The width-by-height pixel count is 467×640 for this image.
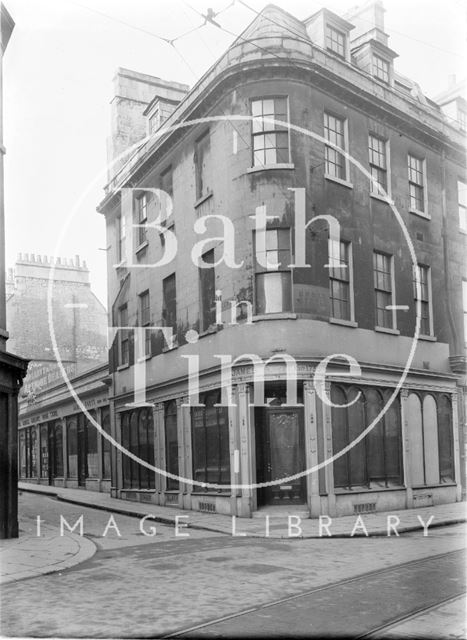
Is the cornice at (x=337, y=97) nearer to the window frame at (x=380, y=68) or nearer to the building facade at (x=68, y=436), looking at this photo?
the window frame at (x=380, y=68)

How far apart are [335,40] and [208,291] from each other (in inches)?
295

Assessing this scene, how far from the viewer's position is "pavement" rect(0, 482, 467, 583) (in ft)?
38.0

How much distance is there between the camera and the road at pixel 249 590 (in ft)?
23.6

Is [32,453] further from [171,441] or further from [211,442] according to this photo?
[211,442]

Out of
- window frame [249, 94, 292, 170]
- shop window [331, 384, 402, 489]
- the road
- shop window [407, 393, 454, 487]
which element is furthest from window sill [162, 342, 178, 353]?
the road

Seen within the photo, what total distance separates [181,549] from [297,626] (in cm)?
624

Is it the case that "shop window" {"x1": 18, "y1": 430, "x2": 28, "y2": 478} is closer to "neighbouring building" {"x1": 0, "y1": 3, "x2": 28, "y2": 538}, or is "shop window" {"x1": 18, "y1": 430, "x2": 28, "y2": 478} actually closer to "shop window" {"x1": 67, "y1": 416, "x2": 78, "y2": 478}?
"shop window" {"x1": 67, "y1": 416, "x2": 78, "y2": 478}

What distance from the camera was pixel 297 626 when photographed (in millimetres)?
7148

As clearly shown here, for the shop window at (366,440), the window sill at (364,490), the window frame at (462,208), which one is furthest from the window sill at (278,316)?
the window frame at (462,208)

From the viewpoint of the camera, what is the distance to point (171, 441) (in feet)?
72.9

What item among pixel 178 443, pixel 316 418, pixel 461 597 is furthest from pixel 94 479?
pixel 461 597

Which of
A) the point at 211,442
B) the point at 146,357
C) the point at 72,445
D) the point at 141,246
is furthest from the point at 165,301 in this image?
the point at 72,445

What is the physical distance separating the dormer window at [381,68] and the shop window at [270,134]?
4085 millimetres

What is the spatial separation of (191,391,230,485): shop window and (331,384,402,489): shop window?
2773mm
